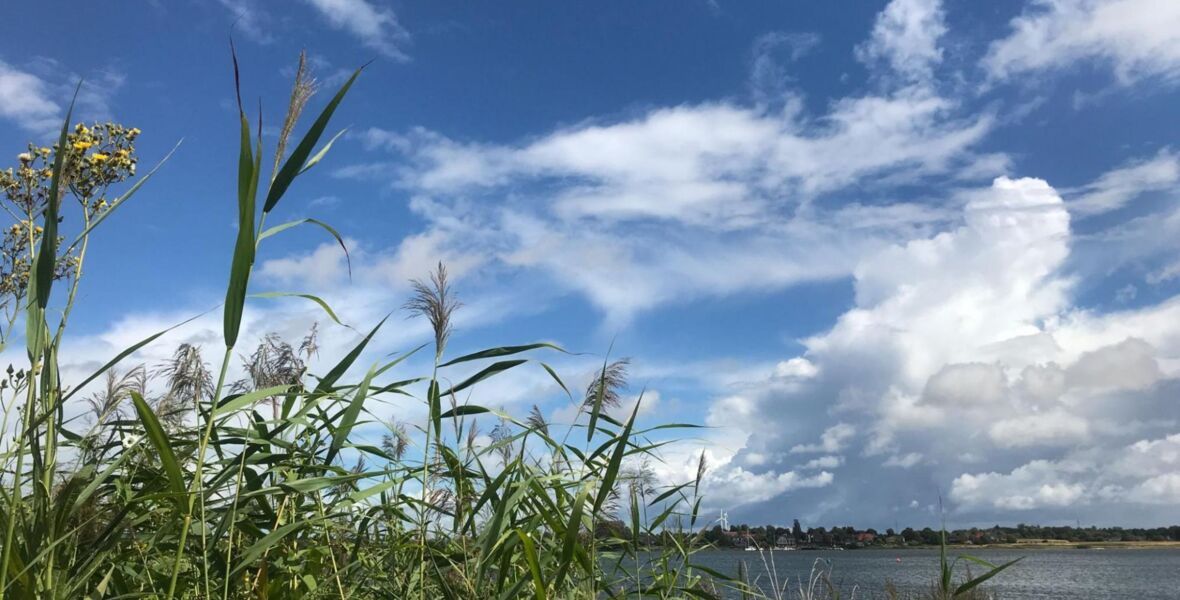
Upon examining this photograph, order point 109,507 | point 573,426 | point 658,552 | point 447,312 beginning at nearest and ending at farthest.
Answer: point 109,507, point 447,312, point 573,426, point 658,552

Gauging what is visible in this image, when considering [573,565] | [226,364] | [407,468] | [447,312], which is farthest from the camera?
[573,565]

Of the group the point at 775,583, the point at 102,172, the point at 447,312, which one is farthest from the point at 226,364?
the point at 775,583

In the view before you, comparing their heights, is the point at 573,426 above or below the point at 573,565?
above

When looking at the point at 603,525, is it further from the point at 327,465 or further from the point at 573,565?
the point at 327,465

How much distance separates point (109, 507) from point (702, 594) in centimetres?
215

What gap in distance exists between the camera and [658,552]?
406cm

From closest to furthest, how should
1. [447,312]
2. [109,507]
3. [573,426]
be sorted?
1. [109,507]
2. [447,312]
3. [573,426]

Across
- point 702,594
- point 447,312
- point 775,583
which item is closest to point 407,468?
point 447,312

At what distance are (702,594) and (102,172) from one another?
294cm

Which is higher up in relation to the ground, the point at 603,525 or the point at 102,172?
the point at 102,172

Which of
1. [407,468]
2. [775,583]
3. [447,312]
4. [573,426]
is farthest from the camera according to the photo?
[775,583]

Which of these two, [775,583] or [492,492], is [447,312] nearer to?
[492,492]

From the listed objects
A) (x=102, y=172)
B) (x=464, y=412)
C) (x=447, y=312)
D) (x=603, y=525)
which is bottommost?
Result: (x=603, y=525)

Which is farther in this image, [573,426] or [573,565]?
[573,565]
